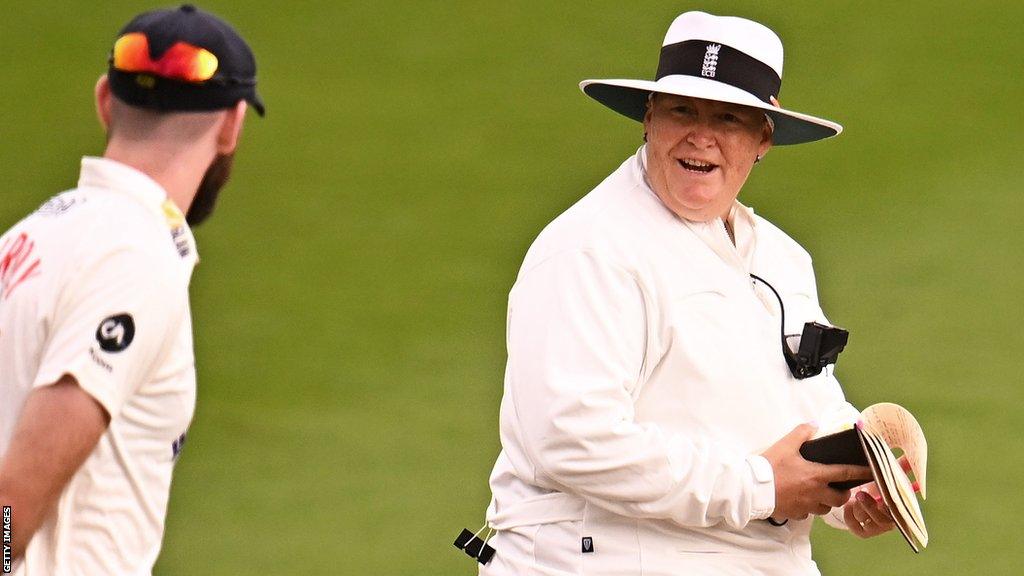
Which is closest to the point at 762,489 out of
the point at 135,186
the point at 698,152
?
the point at 698,152

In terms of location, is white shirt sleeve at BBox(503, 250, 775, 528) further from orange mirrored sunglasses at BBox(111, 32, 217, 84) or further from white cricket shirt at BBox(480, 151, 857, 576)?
orange mirrored sunglasses at BBox(111, 32, 217, 84)

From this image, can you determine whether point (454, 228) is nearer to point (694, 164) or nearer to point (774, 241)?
point (774, 241)

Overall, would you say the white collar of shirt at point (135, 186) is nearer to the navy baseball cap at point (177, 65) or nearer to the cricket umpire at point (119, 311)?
the cricket umpire at point (119, 311)

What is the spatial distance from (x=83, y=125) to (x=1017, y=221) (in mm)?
4620

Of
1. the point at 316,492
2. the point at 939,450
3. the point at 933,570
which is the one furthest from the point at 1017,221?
the point at 316,492

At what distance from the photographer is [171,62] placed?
2.57 metres

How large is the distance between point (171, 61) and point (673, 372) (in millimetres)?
1353

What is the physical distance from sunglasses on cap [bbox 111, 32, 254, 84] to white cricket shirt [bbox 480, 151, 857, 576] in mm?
1075

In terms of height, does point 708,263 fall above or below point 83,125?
above

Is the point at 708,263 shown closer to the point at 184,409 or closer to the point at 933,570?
the point at 184,409

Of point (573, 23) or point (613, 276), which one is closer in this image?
point (613, 276)

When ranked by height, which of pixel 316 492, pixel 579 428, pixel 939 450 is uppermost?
pixel 579 428

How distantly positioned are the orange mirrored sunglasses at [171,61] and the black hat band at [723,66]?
1.45 meters

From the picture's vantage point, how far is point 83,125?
345 inches
